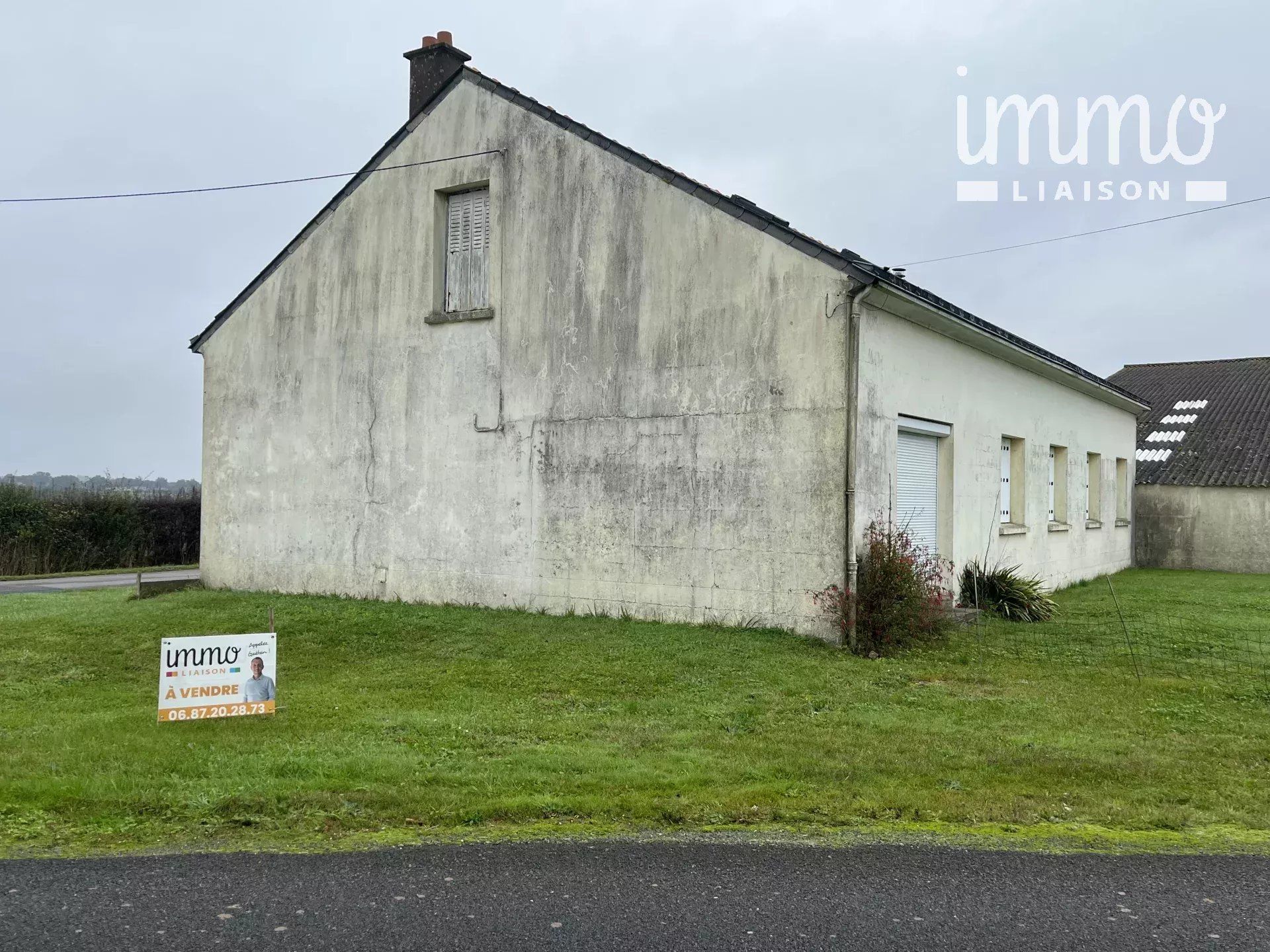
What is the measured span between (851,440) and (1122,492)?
16.6 metres

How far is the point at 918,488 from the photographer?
13875 mm

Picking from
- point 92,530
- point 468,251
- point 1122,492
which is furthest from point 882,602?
point 92,530

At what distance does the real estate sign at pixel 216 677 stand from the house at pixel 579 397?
19.0 ft

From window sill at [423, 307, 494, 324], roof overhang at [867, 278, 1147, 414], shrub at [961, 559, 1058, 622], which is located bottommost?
shrub at [961, 559, 1058, 622]

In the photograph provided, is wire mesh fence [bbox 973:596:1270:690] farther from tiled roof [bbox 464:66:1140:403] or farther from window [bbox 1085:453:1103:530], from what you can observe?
window [bbox 1085:453:1103:530]

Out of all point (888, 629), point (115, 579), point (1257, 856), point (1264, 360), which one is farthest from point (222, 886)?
point (1264, 360)

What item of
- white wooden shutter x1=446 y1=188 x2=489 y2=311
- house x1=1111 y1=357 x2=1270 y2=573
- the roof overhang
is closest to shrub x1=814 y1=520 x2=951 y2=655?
the roof overhang

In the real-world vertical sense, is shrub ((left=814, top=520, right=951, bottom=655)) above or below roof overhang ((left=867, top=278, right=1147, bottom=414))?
below

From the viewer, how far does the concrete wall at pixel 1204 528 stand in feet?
80.9

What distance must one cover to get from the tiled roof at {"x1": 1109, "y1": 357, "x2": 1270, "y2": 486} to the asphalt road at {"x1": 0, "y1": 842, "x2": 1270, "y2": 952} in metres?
23.7

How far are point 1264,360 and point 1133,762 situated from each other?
3032cm

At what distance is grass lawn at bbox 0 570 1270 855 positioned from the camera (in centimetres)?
565

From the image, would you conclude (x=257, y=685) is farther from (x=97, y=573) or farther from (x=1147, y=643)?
(x=97, y=573)

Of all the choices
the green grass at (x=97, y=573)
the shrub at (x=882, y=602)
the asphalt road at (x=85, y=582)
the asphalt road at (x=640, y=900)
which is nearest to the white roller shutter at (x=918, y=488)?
the shrub at (x=882, y=602)
